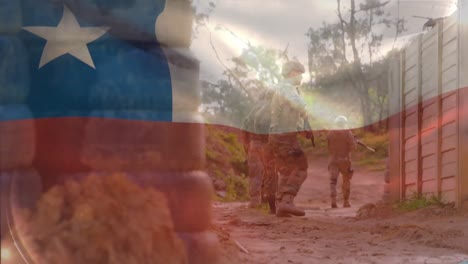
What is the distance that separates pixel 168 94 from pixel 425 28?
29 cm

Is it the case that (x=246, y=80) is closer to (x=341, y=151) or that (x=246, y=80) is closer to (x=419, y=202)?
(x=341, y=151)

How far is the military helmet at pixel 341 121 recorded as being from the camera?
77cm

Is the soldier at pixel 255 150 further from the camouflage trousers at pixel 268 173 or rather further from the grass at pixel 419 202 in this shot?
the grass at pixel 419 202

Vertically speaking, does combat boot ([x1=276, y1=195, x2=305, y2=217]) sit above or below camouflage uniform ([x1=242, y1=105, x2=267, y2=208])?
below

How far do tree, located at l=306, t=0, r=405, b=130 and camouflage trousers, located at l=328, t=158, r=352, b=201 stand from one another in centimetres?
7

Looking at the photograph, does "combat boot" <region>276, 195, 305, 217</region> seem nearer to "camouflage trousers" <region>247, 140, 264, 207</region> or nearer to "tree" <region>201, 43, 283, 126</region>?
"camouflage trousers" <region>247, 140, 264, 207</region>

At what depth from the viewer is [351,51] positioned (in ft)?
2.60

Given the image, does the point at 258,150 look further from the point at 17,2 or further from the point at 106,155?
the point at 17,2

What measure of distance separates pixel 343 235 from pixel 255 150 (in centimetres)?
19

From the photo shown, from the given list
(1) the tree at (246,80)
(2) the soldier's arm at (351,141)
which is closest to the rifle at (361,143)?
(2) the soldier's arm at (351,141)

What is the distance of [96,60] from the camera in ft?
2.60

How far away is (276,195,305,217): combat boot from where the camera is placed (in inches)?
33.4
